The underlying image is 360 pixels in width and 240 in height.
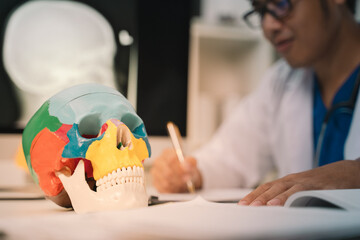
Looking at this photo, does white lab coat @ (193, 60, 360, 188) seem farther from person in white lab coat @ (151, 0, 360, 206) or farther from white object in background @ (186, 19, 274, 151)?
white object in background @ (186, 19, 274, 151)

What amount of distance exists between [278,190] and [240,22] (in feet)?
4.39

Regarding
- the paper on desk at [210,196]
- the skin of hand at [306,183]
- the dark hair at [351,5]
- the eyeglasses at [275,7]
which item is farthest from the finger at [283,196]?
the dark hair at [351,5]

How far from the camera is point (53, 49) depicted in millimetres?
1211

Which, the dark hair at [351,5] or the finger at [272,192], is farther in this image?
the dark hair at [351,5]

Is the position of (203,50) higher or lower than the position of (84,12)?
lower

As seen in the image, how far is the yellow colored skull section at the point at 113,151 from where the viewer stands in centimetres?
46

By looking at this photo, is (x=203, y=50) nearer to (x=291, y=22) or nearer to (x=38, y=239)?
(x=291, y=22)

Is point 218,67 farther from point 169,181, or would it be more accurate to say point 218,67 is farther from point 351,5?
point 169,181

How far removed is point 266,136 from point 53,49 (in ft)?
2.69

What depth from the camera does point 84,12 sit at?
1244 millimetres

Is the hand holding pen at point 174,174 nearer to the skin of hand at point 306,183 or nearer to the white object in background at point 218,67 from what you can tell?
the skin of hand at point 306,183

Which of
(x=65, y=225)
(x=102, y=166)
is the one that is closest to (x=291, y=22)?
(x=102, y=166)

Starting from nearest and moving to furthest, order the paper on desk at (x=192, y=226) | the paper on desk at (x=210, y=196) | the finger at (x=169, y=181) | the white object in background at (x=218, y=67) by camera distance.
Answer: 1. the paper on desk at (x=192, y=226)
2. the paper on desk at (x=210, y=196)
3. the finger at (x=169, y=181)
4. the white object in background at (x=218, y=67)

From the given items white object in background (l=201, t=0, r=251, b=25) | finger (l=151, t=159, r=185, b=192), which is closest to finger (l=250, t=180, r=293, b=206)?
finger (l=151, t=159, r=185, b=192)
